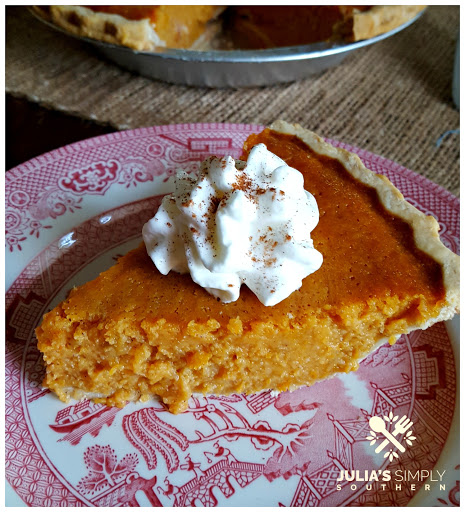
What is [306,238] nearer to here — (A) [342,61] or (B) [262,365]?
(B) [262,365]

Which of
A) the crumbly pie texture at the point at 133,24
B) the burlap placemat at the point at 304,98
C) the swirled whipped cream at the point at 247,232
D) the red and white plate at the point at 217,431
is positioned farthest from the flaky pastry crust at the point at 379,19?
the swirled whipped cream at the point at 247,232

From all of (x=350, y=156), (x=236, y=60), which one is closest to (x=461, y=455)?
(x=350, y=156)

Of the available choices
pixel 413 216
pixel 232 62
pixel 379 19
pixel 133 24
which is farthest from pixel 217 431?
pixel 379 19

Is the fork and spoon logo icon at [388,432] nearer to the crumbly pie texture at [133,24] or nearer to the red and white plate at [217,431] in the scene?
the red and white plate at [217,431]

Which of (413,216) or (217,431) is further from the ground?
(413,216)

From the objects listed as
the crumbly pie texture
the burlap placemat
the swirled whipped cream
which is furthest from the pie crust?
the swirled whipped cream

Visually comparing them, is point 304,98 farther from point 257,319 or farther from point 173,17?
point 257,319
